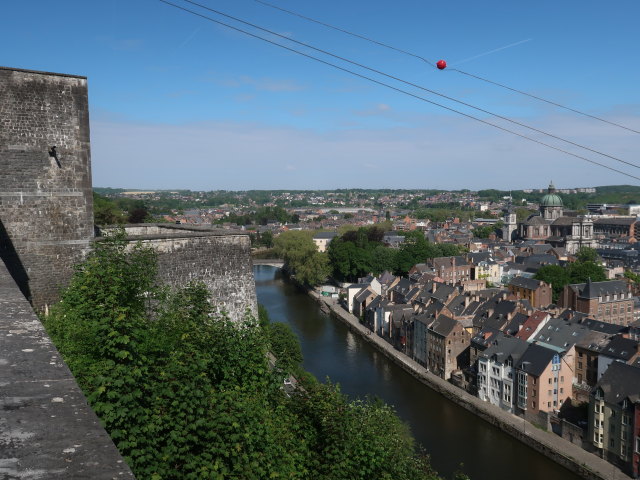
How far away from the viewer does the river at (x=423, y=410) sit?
62.8ft

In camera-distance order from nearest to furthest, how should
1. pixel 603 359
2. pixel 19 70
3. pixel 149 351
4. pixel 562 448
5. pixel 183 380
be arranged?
pixel 183 380
pixel 149 351
pixel 19 70
pixel 562 448
pixel 603 359

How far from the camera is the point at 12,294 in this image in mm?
3607

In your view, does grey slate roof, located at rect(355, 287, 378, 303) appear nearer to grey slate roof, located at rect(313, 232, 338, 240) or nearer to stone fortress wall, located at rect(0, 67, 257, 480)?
stone fortress wall, located at rect(0, 67, 257, 480)

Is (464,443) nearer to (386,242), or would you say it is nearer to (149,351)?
(149,351)

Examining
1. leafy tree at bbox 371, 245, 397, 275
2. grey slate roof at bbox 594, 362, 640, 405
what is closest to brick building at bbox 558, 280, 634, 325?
grey slate roof at bbox 594, 362, 640, 405

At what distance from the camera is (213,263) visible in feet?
27.0

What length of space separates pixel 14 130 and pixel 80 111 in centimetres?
79

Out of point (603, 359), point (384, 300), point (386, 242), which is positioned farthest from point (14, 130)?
point (386, 242)

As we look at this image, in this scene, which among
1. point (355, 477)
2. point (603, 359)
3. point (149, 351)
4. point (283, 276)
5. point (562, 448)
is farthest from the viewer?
point (283, 276)

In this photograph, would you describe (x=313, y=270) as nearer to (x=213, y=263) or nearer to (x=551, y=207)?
(x=213, y=263)

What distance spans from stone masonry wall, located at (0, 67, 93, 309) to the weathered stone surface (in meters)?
5.01

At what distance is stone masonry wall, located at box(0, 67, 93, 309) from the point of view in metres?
6.77

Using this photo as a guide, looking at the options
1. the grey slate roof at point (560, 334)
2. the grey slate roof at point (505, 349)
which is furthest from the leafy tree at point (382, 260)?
the grey slate roof at point (505, 349)

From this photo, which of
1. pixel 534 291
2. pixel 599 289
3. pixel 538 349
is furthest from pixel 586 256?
pixel 538 349
